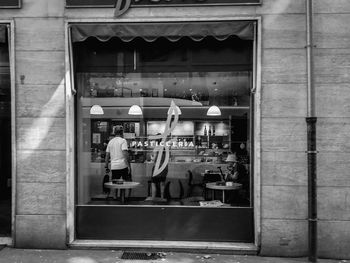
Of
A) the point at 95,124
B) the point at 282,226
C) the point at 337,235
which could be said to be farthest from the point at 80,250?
the point at 337,235

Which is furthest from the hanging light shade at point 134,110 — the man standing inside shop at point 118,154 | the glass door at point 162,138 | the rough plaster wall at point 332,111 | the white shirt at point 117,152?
the rough plaster wall at point 332,111

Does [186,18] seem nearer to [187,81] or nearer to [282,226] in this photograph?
[187,81]

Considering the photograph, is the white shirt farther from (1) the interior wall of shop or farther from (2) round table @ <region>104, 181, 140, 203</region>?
(1) the interior wall of shop

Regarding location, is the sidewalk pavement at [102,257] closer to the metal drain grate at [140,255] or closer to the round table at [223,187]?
the metal drain grate at [140,255]

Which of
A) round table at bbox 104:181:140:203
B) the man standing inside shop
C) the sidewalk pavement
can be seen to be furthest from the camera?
the man standing inside shop

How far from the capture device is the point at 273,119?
7.16 m

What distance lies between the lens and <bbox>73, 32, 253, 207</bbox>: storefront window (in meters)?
7.79

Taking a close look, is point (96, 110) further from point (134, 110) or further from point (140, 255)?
point (140, 255)

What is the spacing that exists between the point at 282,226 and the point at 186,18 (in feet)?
13.3

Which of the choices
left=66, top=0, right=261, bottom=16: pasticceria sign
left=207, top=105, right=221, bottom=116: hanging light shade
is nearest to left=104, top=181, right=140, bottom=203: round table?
left=207, top=105, right=221, bottom=116: hanging light shade

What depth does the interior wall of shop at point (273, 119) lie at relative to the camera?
7.03 metres

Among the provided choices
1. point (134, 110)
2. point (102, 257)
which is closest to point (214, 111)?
point (134, 110)

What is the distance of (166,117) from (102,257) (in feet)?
10.7

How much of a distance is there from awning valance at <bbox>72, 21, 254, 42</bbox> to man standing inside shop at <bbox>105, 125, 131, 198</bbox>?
236cm
